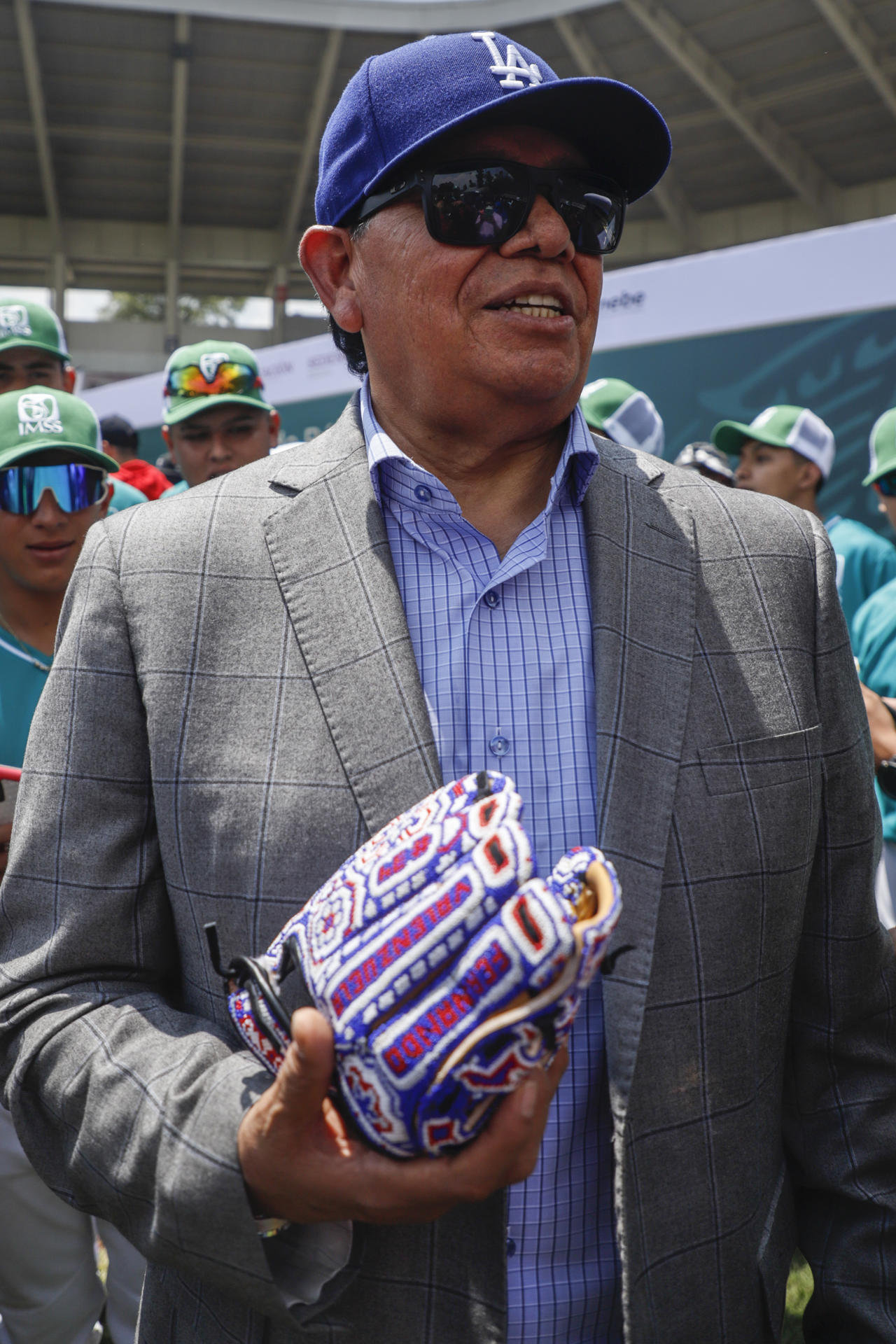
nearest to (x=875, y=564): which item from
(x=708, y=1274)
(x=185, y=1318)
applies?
(x=708, y=1274)

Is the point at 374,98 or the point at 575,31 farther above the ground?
the point at 575,31

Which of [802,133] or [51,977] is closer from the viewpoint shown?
[51,977]

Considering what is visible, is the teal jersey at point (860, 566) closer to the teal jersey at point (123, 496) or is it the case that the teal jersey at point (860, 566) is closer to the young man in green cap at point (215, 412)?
the young man in green cap at point (215, 412)

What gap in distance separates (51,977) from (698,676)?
889 millimetres

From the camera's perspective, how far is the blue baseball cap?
1.43 meters

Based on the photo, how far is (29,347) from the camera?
4461 millimetres

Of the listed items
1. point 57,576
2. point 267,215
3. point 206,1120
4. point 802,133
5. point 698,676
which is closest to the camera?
point 206,1120

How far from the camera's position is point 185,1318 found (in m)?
1.43

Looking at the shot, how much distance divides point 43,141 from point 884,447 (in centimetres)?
1950

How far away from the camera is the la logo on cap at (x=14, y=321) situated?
442 cm

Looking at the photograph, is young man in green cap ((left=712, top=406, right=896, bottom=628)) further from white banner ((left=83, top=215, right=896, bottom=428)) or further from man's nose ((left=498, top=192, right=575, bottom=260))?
man's nose ((left=498, top=192, right=575, bottom=260))

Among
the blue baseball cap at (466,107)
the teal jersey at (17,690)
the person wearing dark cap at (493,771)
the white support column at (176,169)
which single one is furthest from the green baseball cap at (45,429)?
the white support column at (176,169)

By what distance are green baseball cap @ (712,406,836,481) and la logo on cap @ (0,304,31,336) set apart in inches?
117

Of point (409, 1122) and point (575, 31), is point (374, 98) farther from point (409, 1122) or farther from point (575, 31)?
point (575, 31)
